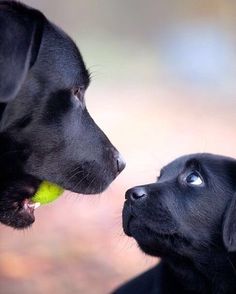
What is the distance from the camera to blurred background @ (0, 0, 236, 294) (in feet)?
15.9

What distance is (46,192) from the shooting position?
10.1 ft

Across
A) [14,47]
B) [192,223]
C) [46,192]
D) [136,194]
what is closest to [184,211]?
[192,223]

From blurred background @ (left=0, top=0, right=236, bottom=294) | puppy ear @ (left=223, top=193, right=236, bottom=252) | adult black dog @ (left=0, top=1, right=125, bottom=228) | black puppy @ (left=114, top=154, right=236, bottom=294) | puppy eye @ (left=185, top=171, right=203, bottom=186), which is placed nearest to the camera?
adult black dog @ (left=0, top=1, right=125, bottom=228)

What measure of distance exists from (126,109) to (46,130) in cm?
355

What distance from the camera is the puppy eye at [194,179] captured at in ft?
10.5

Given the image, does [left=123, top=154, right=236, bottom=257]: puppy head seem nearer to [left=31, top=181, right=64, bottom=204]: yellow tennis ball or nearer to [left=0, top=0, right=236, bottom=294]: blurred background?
[left=31, top=181, right=64, bottom=204]: yellow tennis ball

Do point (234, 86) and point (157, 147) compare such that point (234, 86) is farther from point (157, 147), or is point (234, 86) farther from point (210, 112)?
point (157, 147)

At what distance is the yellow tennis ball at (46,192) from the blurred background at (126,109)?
3.70 ft

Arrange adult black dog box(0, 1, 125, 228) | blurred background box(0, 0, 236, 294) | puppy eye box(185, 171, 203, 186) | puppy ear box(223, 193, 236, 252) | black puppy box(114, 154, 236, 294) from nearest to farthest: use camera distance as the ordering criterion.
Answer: adult black dog box(0, 1, 125, 228) < puppy ear box(223, 193, 236, 252) < black puppy box(114, 154, 236, 294) < puppy eye box(185, 171, 203, 186) < blurred background box(0, 0, 236, 294)

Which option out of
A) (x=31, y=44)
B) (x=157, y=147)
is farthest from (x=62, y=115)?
(x=157, y=147)

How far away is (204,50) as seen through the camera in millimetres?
7520

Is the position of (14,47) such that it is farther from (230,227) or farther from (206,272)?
(206,272)

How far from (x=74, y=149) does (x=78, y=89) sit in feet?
0.72

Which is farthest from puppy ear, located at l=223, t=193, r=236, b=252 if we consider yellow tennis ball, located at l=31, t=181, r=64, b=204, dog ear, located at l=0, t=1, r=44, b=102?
dog ear, located at l=0, t=1, r=44, b=102
